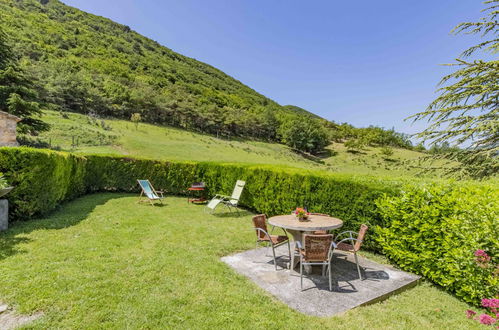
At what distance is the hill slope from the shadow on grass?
12.6m

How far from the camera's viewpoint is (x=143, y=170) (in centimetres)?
1212

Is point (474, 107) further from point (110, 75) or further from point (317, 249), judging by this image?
point (110, 75)

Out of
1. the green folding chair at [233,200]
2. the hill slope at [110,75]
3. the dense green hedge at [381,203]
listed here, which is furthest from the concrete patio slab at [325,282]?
the hill slope at [110,75]

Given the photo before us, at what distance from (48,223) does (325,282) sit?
6567 millimetres

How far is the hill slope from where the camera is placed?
4131 centimetres

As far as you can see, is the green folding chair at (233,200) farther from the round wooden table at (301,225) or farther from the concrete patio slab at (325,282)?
the round wooden table at (301,225)

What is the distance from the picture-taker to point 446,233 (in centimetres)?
361

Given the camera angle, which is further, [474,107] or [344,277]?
[474,107]

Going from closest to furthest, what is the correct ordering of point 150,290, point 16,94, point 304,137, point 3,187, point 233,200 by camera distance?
point 150,290 → point 3,187 → point 233,200 → point 16,94 → point 304,137

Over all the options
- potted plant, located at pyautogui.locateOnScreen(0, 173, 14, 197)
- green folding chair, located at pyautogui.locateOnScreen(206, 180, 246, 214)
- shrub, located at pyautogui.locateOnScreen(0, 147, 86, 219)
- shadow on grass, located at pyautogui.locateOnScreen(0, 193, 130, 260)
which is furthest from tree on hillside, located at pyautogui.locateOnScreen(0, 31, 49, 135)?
→ green folding chair, located at pyautogui.locateOnScreen(206, 180, 246, 214)

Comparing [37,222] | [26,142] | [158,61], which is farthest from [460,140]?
[158,61]

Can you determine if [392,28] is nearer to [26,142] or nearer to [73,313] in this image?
[73,313]

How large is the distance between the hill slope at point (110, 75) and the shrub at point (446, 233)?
2119cm

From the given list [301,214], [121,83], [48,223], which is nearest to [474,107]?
[301,214]
